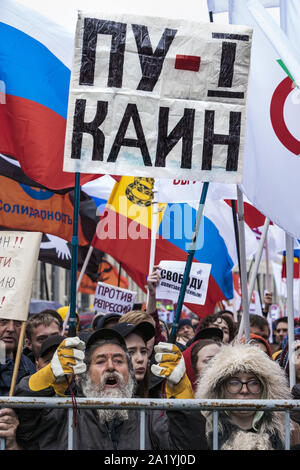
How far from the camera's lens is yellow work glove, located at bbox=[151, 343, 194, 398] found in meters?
3.88

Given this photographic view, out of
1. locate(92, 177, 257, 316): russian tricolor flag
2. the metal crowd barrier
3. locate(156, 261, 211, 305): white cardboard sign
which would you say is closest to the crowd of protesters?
the metal crowd barrier

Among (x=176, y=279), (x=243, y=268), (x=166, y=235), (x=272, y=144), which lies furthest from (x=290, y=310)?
(x=166, y=235)

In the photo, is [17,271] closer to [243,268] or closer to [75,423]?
[75,423]

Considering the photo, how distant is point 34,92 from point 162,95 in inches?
119

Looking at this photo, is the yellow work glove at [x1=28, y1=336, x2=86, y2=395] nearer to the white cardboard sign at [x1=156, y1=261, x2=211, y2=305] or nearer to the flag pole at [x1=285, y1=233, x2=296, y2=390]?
the flag pole at [x1=285, y1=233, x2=296, y2=390]

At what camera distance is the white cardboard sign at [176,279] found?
9023mm

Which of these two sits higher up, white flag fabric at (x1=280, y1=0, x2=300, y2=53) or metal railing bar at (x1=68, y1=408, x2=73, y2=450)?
white flag fabric at (x1=280, y1=0, x2=300, y2=53)

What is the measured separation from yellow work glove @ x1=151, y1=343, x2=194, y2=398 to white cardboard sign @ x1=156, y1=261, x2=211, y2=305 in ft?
16.3

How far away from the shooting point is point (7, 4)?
7375mm

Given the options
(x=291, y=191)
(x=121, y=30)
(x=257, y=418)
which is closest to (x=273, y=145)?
(x=291, y=191)

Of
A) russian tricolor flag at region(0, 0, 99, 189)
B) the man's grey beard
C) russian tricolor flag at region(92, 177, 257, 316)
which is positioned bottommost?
the man's grey beard

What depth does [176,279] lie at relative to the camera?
356 inches

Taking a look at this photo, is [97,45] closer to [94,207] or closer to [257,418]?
[257,418]

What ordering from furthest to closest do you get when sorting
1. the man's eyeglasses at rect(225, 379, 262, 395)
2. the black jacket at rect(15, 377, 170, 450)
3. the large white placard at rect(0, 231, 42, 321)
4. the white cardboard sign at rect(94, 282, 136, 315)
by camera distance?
the white cardboard sign at rect(94, 282, 136, 315) < the large white placard at rect(0, 231, 42, 321) < the man's eyeglasses at rect(225, 379, 262, 395) < the black jacket at rect(15, 377, 170, 450)
